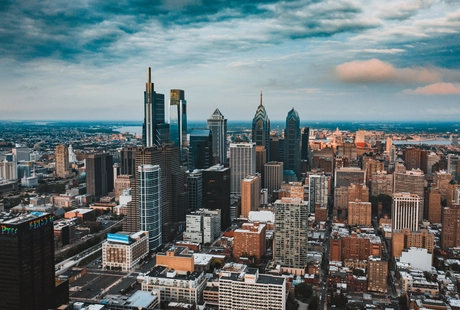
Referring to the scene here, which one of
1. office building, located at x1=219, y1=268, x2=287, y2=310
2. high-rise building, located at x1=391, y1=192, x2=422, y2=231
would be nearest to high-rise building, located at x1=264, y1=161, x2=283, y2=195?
high-rise building, located at x1=391, y1=192, x2=422, y2=231

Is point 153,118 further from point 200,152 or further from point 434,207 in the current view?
point 434,207

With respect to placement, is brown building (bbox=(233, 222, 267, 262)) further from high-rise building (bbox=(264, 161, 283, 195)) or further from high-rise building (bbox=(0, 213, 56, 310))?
high-rise building (bbox=(264, 161, 283, 195))

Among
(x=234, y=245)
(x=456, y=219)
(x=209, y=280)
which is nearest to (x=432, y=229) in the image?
(x=456, y=219)

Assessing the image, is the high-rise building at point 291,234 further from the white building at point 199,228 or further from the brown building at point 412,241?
the white building at point 199,228

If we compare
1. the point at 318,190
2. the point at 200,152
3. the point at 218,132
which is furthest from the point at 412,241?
the point at 218,132

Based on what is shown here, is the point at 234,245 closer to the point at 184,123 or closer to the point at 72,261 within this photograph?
the point at 72,261

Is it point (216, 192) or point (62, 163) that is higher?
point (62, 163)

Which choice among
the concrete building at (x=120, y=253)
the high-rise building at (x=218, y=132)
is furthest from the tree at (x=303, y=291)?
the high-rise building at (x=218, y=132)
